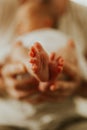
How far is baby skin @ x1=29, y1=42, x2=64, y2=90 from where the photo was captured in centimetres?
30

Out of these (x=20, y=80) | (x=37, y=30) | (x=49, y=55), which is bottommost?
(x=49, y=55)

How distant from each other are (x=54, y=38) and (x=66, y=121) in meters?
0.19

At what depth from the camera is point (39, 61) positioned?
30cm

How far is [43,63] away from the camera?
0.31 metres

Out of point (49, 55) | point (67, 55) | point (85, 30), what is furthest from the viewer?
A: point (85, 30)

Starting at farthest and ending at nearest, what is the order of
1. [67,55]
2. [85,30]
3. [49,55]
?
[85,30] < [67,55] < [49,55]

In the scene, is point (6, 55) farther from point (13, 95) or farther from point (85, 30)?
point (85, 30)

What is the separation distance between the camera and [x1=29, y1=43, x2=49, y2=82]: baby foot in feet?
0.96

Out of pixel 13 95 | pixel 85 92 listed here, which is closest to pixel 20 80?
pixel 13 95

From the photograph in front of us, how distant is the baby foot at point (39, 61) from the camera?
0.29 metres

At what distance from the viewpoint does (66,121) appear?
61cm

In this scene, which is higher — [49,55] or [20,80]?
[20,80]

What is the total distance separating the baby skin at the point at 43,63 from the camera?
30 centimetres

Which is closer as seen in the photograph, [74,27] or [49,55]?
[49,55]
